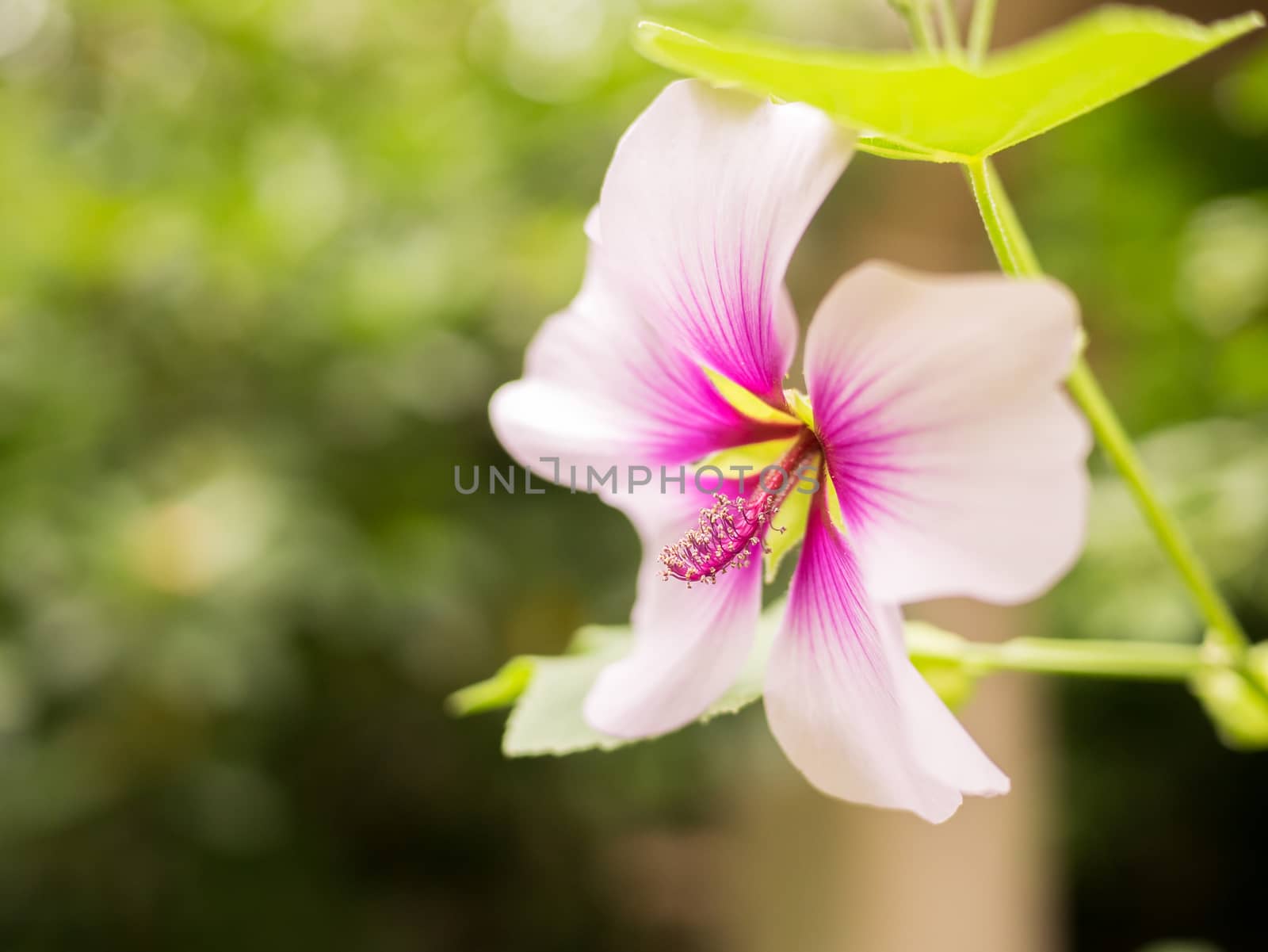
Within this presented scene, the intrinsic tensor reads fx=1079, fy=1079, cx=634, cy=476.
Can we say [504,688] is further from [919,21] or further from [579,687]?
[919,21]

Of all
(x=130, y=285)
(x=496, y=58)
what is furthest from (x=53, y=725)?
(x=496, y=58)

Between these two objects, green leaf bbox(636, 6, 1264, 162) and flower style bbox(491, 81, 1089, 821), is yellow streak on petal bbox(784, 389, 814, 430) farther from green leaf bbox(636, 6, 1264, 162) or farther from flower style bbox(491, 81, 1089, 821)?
green leaf bbox(636, 6, 1264, 162)

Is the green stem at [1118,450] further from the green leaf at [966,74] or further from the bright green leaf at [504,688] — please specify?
the bright green leaf at [504,688]

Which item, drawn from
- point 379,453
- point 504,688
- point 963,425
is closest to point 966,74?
point 963,425

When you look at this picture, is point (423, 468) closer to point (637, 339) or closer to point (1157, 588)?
point (1157, 588)

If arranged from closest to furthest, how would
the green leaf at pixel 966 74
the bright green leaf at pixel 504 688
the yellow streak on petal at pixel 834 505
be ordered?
the green leaf at pixel 966 74 → the yellow streak on petal at pixel 834 505 → the bright green leaf at pixel 504 688

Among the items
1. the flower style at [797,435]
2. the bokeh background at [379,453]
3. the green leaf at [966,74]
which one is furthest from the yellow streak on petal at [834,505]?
the bokeh background at [379,453]

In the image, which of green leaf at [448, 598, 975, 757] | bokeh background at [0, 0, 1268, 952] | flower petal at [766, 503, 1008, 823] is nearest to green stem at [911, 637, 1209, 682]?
green leaf at [448, 598, 975, 757]
